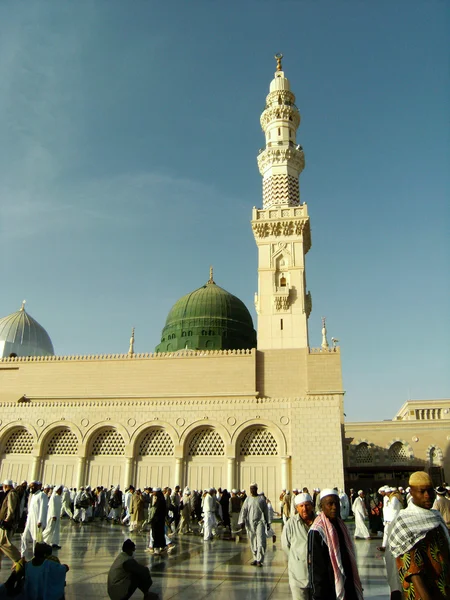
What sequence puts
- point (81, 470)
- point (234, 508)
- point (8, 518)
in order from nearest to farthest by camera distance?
point (8, 518) < point (234, 508) < point (81, 470)

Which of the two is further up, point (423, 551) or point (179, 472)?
point (179, 472)

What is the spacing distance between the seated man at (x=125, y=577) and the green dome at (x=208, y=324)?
80.0ft

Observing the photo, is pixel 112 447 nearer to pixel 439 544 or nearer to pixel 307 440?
pixel 307 440

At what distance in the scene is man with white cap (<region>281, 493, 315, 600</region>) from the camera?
3.74 m

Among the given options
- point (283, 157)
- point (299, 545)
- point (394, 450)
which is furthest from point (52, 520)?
point (394, 450)

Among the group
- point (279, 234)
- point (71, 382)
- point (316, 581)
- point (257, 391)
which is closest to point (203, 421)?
point (257, 391)

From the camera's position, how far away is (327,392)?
69.5ft

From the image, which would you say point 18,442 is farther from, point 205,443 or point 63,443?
point 205,443

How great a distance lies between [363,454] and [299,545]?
2849 centimetres

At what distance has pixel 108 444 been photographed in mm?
20672

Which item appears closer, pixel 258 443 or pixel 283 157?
pixel 258 443

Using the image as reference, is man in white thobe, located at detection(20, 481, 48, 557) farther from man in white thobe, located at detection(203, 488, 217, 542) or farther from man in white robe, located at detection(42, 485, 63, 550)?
man in white thobe, located at detection(203, 488, 217, 542)

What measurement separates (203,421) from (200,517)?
4799mm

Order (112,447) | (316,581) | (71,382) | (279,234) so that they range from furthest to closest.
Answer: (279,234), (71,382), (112,447), (316,581)
